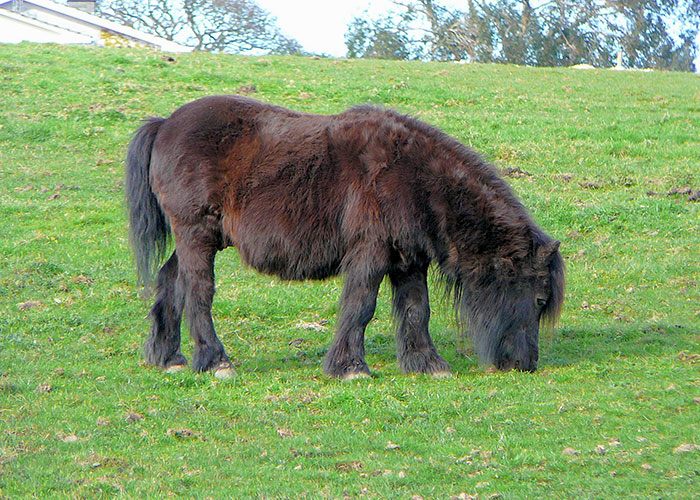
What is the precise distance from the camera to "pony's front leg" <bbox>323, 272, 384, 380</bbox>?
6.87 m

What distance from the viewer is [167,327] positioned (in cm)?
740

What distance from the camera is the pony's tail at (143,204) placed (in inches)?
297

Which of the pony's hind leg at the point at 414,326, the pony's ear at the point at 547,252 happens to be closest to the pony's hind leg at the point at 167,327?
the pony's hind leg at the point at 414,326

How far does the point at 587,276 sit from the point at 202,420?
19.4 feet

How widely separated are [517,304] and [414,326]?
34.3 inches

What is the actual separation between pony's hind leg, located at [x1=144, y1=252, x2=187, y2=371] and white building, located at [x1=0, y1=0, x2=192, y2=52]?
88.4 ft

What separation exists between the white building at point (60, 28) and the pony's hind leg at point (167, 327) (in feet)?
88.4

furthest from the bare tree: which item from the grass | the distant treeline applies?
the grass

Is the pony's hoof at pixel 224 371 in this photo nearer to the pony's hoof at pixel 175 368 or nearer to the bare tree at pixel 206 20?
the pony's hoof at pixel 175 368

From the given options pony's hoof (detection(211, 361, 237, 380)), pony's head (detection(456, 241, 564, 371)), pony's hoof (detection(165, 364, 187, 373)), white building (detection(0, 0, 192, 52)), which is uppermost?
white building (detection(0, 0, 192, 52))

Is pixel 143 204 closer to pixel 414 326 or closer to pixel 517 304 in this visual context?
pixel 414 326

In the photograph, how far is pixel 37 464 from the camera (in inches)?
197

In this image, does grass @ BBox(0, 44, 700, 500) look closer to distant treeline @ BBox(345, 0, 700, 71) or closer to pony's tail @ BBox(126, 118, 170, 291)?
pony's tail @ BBox(126, 118, 170, 291)

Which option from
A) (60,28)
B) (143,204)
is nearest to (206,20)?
(60,28)
